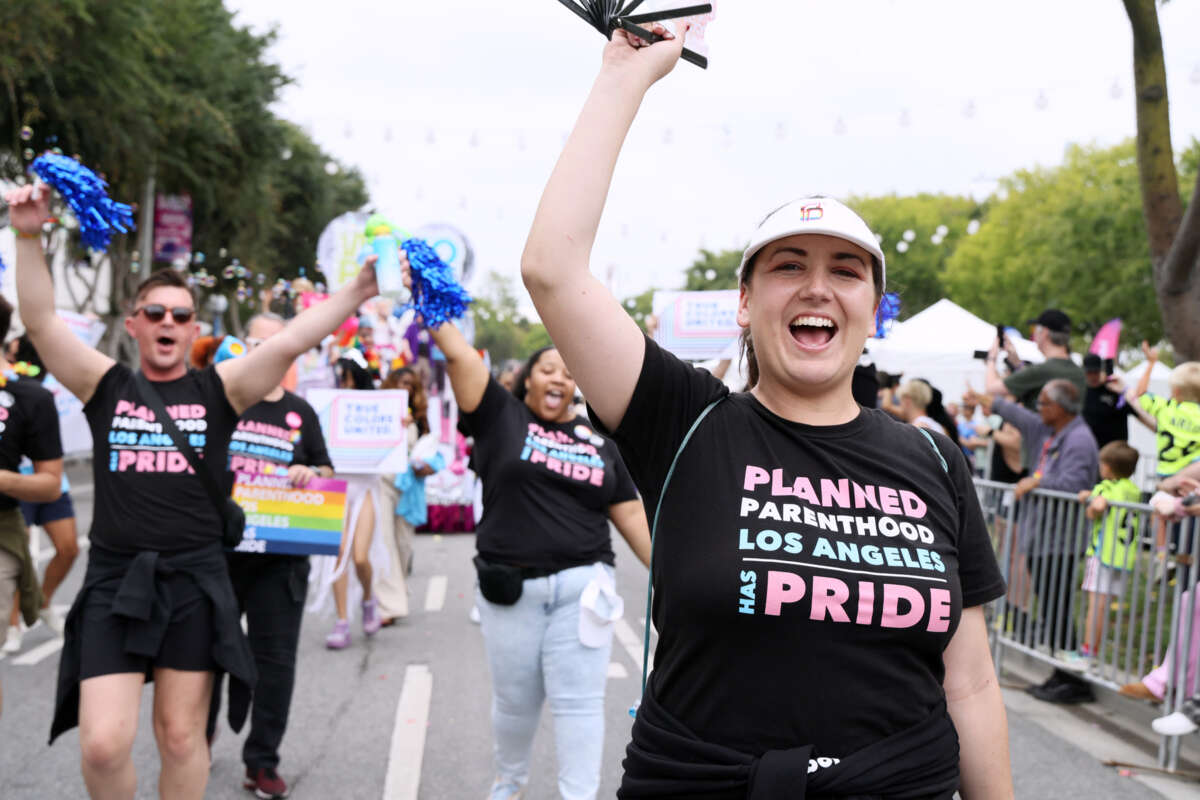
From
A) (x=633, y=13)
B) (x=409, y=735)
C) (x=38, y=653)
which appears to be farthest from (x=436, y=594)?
(x=633, y=13)

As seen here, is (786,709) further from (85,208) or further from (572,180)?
(85,208)

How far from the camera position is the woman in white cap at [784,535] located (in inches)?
71.9

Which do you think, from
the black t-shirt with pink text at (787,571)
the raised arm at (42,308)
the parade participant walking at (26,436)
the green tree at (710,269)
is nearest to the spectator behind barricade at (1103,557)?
the black t-shirt with pink text at (787,571)

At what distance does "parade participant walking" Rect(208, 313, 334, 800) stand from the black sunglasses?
1.90 feet

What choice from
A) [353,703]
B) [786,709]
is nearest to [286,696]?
[353,703]

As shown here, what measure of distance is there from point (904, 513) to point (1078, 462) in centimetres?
607

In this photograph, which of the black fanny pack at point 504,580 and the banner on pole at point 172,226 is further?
the banner on pole at point 172,226

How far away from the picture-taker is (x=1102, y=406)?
9125 millimetres

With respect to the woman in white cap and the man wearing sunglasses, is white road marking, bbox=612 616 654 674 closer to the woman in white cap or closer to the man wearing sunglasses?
the man wearing sunglasses

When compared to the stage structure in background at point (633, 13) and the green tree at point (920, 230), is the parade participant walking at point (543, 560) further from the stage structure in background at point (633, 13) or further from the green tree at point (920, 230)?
the green tree at point (920, 230)

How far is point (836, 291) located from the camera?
6.59 feet

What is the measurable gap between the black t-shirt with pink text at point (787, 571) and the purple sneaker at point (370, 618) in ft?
21.7

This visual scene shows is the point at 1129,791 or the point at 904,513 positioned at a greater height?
the point at 904,513

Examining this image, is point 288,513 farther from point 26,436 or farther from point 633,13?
point 633,13
